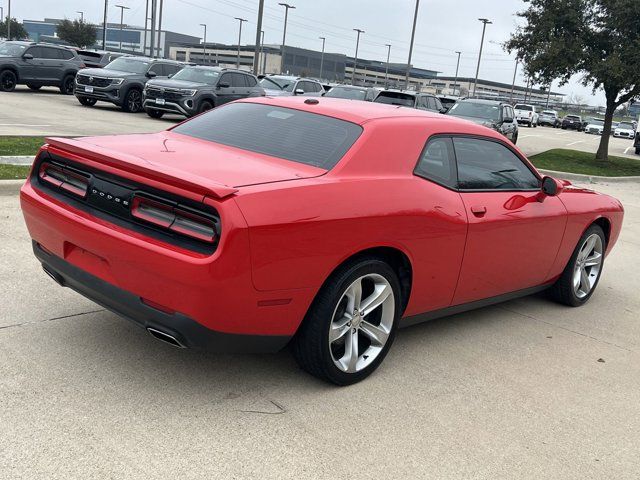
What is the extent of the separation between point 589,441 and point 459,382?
Answer: 81cm

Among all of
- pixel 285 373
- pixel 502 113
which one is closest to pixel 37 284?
pixel 285 373

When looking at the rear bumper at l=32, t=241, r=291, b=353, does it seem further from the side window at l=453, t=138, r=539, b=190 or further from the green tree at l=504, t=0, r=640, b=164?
the green tree at l=504, t=0, r=640, b=164

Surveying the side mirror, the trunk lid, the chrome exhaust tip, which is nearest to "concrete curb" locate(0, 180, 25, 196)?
the trunk lid

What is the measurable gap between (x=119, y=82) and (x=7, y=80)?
16.8 ft

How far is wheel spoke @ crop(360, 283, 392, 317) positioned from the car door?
77cm

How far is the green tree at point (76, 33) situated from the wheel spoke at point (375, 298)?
2984 inches

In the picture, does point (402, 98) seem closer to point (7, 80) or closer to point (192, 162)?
point (7, 80)

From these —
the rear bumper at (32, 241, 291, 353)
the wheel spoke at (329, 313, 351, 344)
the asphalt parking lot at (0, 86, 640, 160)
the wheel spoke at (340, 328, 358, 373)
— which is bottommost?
the asphalt parking lot at (0, 86, 640, 160)

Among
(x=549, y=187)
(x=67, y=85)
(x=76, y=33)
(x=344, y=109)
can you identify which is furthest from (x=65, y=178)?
(x=76, y=33)

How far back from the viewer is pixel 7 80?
23891mm

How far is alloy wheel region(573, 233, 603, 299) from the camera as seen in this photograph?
19.6 ft

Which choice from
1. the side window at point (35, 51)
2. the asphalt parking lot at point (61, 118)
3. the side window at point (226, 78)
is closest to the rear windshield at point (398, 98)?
the side window at point (226, 78)

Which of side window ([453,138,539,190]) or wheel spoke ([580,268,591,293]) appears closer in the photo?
side window ([453,138,539,190])

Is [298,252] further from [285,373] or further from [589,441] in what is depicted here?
[589,441]
